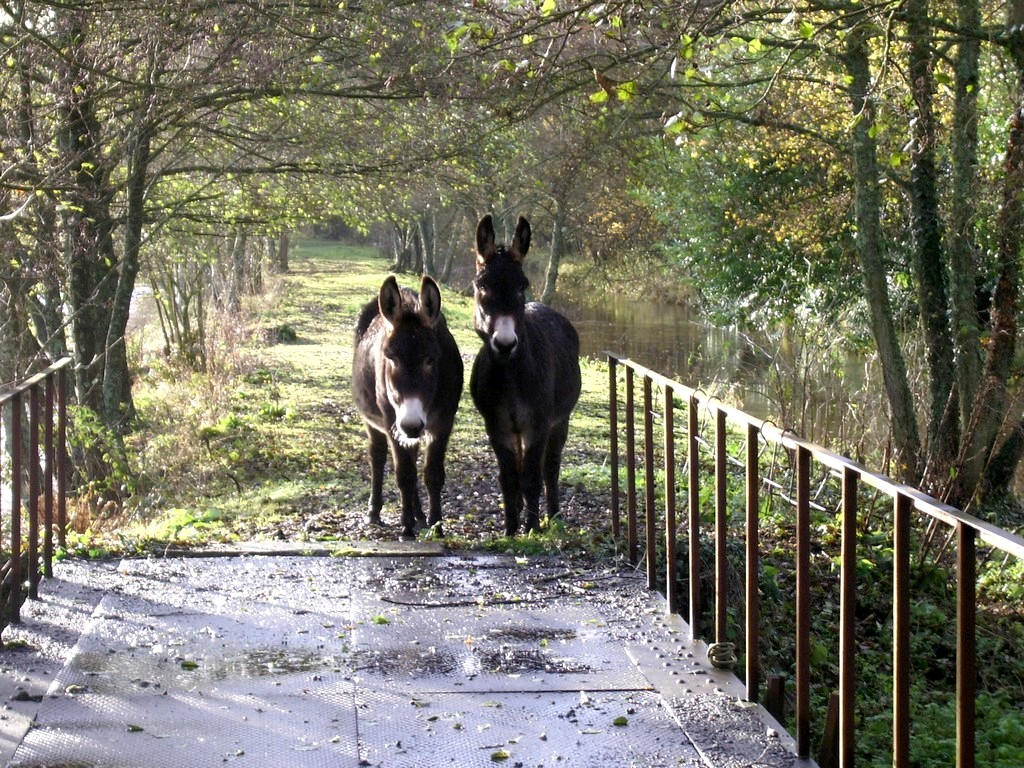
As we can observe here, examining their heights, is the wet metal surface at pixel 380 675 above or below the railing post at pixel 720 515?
below

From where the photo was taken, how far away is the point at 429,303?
8.09 metres

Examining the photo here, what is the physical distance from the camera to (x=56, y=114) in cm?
1063

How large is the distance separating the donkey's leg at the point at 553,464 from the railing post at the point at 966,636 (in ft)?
20.4

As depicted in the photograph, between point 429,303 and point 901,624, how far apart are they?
16.9ft

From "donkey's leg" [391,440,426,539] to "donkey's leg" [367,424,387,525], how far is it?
0.90 metres

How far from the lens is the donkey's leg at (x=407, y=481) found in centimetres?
855

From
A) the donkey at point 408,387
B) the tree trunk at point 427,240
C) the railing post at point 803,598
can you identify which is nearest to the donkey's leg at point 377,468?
the donkey at point 408,387

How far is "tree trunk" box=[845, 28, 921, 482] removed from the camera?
33.7ft

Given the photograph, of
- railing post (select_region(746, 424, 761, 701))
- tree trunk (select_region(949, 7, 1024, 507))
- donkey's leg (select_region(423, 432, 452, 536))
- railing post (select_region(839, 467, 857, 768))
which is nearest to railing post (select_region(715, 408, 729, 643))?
railing post (select_region(746, 424, 761, 701))

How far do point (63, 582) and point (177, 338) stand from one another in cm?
1718

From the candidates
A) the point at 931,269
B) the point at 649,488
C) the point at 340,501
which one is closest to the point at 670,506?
the point at 649,488

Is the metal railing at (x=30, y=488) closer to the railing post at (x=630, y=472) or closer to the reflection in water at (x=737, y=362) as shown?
the railing post at (x=630, y=472)

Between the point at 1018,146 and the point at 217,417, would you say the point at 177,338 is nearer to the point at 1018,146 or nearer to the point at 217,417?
the point at 217,417

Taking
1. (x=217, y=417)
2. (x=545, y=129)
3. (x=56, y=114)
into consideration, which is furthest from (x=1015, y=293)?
(x=545, y=129)
